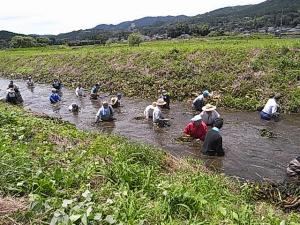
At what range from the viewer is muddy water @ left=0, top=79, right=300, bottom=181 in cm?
1330

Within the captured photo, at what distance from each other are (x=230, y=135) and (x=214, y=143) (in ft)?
13.8

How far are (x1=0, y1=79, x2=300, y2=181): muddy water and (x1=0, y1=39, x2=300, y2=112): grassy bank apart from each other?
8.46 feet

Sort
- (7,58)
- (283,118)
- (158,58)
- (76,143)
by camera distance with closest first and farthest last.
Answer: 1. (76,143)
2. (283,118)
3. (158,58)
4. (7,58)

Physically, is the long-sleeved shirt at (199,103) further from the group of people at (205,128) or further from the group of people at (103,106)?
the group of people at (103,106)

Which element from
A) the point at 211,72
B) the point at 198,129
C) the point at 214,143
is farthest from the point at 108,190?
the point at 211,72

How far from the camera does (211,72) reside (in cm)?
2955

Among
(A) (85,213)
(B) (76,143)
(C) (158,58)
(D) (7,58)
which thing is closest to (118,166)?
(A) (85,213)

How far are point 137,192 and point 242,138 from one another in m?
10.3

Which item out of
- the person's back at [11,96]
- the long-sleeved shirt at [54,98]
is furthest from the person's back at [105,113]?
the person's back at [11,96]

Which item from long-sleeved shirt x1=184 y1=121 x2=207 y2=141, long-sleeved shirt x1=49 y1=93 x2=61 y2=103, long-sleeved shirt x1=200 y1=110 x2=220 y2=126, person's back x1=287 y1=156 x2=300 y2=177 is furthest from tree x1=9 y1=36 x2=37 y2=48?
person's back x1=287 y1=156 x2=300 y2=177

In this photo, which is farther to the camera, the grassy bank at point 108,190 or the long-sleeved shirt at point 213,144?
the long-sleeved shirt at point 213,144

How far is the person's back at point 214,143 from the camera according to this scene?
1365 centimetres

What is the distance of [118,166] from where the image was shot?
8625 mm

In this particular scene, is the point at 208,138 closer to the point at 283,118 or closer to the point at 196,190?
the point at 196,190
